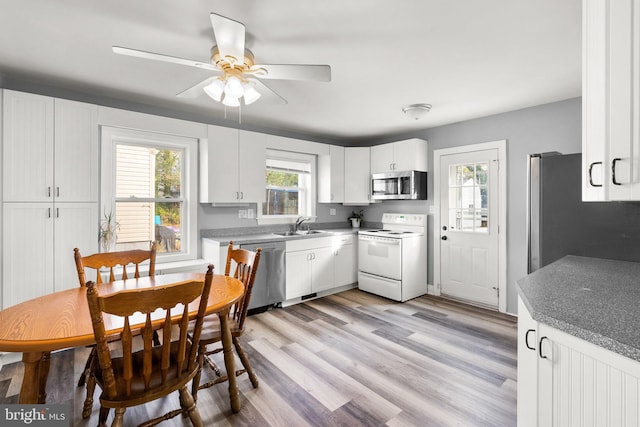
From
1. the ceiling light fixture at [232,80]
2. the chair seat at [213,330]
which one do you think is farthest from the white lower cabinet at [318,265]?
the ceiling light fixture at [232,80]

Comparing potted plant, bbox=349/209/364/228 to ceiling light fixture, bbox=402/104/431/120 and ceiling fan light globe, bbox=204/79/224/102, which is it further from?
ceiling fan light globe, bbox=204/79/224/102

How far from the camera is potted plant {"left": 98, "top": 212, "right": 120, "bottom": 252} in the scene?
293cm

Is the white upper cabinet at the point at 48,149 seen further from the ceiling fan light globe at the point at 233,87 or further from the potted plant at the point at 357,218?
the potted plant at the point at 357,218

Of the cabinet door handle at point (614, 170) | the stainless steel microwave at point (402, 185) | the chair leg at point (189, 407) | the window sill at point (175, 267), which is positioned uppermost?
the stainless steel microwave at point (402, 185)

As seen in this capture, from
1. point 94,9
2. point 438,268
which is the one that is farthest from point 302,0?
point 438,268

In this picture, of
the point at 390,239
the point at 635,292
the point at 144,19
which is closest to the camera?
the point at 635,292

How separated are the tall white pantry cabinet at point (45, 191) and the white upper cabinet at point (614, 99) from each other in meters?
3.54

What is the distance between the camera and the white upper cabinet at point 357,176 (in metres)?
4.82

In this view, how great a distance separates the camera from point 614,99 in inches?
43.9

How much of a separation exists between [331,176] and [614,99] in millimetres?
3713

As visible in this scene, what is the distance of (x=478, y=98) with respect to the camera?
3057 millimetres

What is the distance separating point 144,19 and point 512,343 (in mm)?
3758

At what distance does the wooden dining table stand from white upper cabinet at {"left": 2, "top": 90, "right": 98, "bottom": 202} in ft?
4.05

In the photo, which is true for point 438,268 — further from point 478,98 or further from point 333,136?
point 333,136
